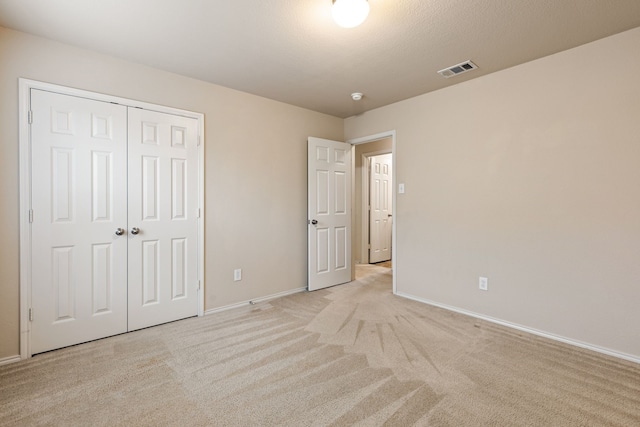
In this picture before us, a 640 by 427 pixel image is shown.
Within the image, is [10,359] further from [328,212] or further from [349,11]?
[349,11]

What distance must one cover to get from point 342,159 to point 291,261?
1626mm

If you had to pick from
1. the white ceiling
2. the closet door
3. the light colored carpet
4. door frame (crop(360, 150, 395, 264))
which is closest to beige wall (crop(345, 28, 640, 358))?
the white ceiling

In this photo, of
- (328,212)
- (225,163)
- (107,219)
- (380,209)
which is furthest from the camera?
(380,209)

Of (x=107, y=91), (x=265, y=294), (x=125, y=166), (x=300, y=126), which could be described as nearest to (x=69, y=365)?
(x=125, y=166)

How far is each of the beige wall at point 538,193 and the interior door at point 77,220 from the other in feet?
10.1

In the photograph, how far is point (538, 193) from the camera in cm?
266

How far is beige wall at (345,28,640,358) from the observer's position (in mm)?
2262

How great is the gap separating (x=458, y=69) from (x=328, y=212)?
224cm

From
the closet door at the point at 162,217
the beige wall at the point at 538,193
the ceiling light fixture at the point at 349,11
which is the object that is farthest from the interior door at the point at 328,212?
the ceiling light fixture at the point at 349,11

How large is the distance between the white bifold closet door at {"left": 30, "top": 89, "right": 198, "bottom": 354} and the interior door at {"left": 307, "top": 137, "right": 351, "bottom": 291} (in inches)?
58.8

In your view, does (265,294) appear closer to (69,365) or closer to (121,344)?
(121,344)

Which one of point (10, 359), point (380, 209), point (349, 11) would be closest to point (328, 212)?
point (380, 209)

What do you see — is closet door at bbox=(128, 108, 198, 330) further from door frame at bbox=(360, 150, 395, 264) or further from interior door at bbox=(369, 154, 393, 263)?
interior door at bbox=(369, 154, 393, 263)

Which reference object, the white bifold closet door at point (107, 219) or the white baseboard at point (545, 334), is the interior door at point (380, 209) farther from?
the white bifold closet door at point (107, 219)
